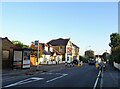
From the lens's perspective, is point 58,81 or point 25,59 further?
point 25,59

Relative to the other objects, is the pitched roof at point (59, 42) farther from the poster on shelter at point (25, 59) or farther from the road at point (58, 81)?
the road at point (58, 81)

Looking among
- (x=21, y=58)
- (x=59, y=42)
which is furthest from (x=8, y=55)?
(x=59, y=42)

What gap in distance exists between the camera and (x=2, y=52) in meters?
45.6

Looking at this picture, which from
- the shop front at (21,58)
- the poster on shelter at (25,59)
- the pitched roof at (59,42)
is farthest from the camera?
the pitched roof at (59,42)

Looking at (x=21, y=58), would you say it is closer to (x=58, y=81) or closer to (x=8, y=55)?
(x=8, y=55)

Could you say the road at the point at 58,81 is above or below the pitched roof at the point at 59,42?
below

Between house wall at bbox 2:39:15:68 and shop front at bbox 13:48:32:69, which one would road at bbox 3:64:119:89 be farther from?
house wall at bbox 2:39:15:68

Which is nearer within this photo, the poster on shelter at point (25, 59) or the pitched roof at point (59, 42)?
the poster on shelter at point (25, 59)

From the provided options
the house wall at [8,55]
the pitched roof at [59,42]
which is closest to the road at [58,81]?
the house wall at [8,55]

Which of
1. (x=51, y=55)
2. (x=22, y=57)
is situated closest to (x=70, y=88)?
(x=22, y=57)

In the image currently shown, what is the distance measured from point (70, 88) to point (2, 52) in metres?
28.3

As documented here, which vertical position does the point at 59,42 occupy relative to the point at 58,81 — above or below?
above

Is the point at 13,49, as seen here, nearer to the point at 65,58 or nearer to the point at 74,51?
the point at 65,58

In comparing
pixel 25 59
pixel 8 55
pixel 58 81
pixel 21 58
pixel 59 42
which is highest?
pixel 59 42
